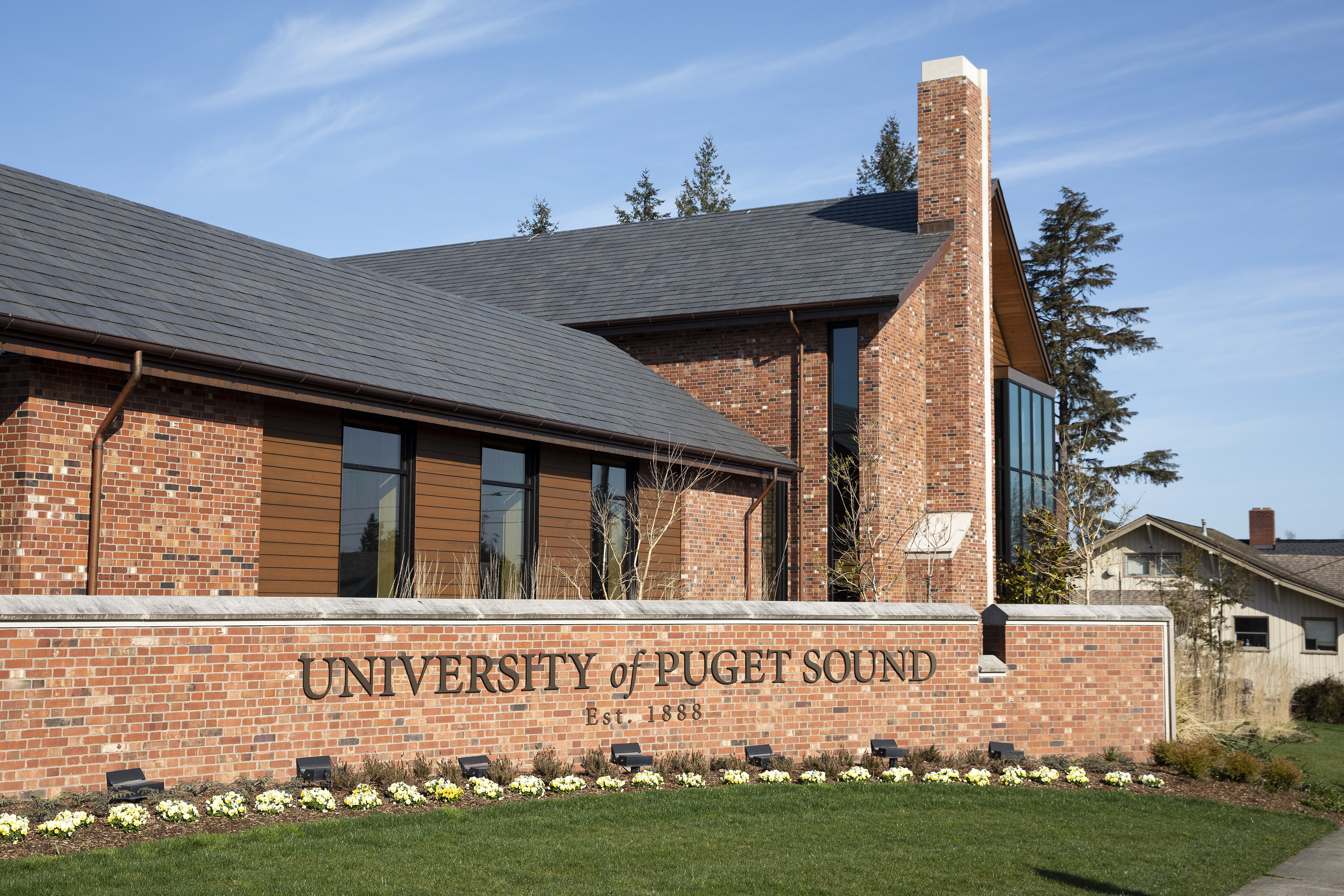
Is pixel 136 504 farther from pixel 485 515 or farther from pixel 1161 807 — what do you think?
pixel 1161 807

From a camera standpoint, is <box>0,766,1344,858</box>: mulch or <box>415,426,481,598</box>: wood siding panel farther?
<box>415,426,481,598</box>: wood siding panel

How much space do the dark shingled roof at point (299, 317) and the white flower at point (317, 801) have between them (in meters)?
5.09

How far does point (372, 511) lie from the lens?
14961 mm

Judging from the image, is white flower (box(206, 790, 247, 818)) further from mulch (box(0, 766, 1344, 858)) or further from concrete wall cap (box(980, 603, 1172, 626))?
concrete wall cap (box(980, 603, 1172, 626))

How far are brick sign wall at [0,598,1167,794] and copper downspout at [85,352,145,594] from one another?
2.91m

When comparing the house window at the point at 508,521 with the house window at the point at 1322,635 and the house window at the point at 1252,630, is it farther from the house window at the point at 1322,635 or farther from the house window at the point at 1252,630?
the house window at the point at 1322,635

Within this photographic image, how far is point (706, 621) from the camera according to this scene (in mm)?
12547

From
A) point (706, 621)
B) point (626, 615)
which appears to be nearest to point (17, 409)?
point (626, 615)

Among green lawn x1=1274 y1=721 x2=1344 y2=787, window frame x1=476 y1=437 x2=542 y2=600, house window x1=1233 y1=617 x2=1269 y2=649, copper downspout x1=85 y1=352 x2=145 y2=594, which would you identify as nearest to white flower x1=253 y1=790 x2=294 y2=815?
copper downspout x1=85 y1=352 x2=145 y2=594

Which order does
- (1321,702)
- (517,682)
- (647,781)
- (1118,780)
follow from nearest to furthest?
1. (647,781)
2. (517,682)
3. (1118,780)
4. (1321,702)

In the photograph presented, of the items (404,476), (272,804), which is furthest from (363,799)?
(404,476)

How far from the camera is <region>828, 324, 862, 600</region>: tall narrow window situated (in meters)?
22.2

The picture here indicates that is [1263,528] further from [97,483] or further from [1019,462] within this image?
[97,483]

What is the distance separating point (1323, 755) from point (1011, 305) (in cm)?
1180
